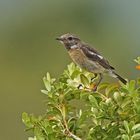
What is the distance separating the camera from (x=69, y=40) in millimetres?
6590

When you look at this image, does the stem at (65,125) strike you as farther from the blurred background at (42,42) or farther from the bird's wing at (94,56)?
the blurred background at (42,42)

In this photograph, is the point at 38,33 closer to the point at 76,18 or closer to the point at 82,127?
the point at 76,18

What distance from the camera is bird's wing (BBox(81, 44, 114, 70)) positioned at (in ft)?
21.2

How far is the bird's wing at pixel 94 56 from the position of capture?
254 inches

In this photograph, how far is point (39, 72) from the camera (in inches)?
890

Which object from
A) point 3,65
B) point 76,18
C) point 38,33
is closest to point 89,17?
point 76,18

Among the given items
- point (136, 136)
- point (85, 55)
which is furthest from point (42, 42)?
point (136, 136)

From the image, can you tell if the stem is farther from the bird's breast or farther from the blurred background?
the blurred background

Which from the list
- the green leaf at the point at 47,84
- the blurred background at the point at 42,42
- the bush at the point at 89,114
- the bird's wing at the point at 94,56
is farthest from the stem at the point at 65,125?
the blurred background at the point at 42,42

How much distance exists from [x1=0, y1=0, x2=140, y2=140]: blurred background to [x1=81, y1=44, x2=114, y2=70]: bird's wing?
7.45m

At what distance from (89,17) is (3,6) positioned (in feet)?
11.4

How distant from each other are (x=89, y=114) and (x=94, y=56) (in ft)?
7.37

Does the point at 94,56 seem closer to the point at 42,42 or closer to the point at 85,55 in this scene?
the point at 85,55

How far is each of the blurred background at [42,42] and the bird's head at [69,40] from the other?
744cm
